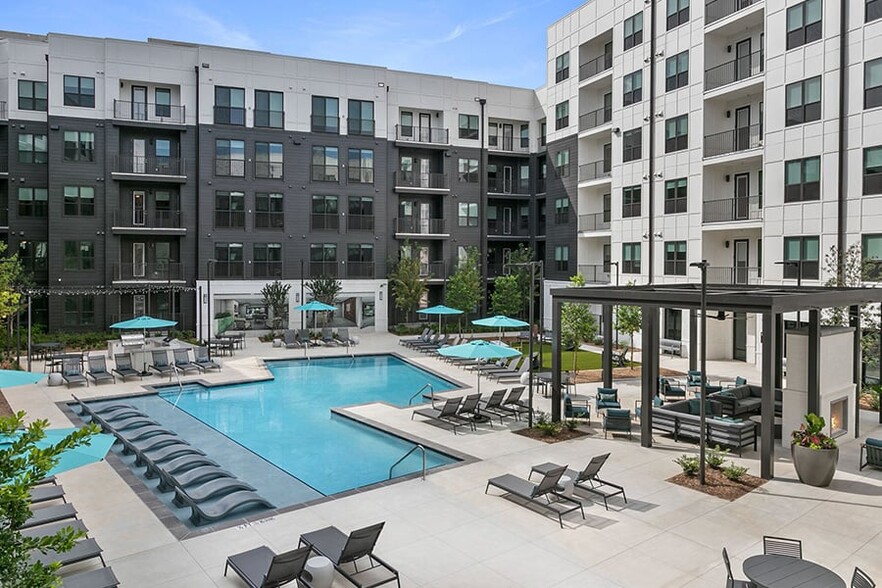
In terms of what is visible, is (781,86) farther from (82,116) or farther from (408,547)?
(82,116)

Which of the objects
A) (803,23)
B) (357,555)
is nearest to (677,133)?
(803,23)

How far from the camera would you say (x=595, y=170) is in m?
40.3

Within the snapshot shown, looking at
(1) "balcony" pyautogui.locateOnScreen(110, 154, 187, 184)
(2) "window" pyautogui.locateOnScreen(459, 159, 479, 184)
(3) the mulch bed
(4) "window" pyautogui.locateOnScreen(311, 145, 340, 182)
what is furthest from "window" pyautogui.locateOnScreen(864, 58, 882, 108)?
(1) "balcony" pyautogui.locateOnScreen(110, 154, 187, 184)

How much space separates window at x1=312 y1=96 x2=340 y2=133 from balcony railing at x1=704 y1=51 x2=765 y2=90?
22.2 m

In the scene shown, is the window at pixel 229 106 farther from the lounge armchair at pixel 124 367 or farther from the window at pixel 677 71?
the window at pixel 677 71

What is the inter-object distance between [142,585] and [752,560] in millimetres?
8255

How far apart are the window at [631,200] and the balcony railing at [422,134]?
46.0ft

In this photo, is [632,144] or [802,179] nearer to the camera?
[802,179]

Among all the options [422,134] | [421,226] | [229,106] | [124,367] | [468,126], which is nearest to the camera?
[124,367]

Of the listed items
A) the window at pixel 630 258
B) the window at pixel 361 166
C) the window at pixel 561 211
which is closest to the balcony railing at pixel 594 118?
the window at pixel 561 211

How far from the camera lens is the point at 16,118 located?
37094 millimetres

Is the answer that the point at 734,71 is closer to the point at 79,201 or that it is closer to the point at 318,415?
the point at 318,415

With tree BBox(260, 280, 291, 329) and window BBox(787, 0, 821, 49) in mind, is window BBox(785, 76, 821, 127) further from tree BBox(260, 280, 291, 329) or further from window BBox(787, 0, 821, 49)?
tree BBox(260, 280, 291, 329)

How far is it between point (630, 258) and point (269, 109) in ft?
77.5
